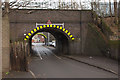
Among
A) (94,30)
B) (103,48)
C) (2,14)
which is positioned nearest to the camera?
(2,14)

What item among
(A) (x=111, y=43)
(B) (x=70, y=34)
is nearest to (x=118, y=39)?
(A) (x=111, y=43)

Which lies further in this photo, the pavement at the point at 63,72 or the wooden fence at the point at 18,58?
the wooden fence at the point at 18,58

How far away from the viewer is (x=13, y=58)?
30.1 feet

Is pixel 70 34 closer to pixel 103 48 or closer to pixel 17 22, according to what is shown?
pixel 103 48

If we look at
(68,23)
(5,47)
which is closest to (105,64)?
(5,47)

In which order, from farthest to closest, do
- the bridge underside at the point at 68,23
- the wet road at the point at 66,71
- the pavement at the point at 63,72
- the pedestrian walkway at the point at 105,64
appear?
1. the bridge underside at the point at 68,23
2. the pedestrian walkway at the point at 105,64
3. the wet road at the point at 66,71
4. the pavement at the point at 63,72

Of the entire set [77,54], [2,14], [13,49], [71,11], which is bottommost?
[77,54]

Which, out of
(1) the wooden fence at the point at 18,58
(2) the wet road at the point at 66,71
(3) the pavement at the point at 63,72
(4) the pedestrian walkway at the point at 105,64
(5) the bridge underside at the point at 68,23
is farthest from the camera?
(5) the bridge underside at the point at 68,23

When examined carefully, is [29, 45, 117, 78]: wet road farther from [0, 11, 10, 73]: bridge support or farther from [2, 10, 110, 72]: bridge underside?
[2, 10, 110, 72]: bridge underside

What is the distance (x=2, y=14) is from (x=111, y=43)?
Result: 35.5 ft

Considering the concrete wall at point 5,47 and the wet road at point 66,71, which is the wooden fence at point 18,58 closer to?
the concrete wall at point 5,47

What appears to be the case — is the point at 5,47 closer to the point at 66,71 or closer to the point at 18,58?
the point at 18,58

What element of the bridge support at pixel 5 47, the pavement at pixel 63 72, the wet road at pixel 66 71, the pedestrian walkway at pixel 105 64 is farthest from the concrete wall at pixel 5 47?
the pedestrian walkway at pixel 105 64

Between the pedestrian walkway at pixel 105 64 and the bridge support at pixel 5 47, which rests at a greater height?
the bridge support at pixel 5 47
